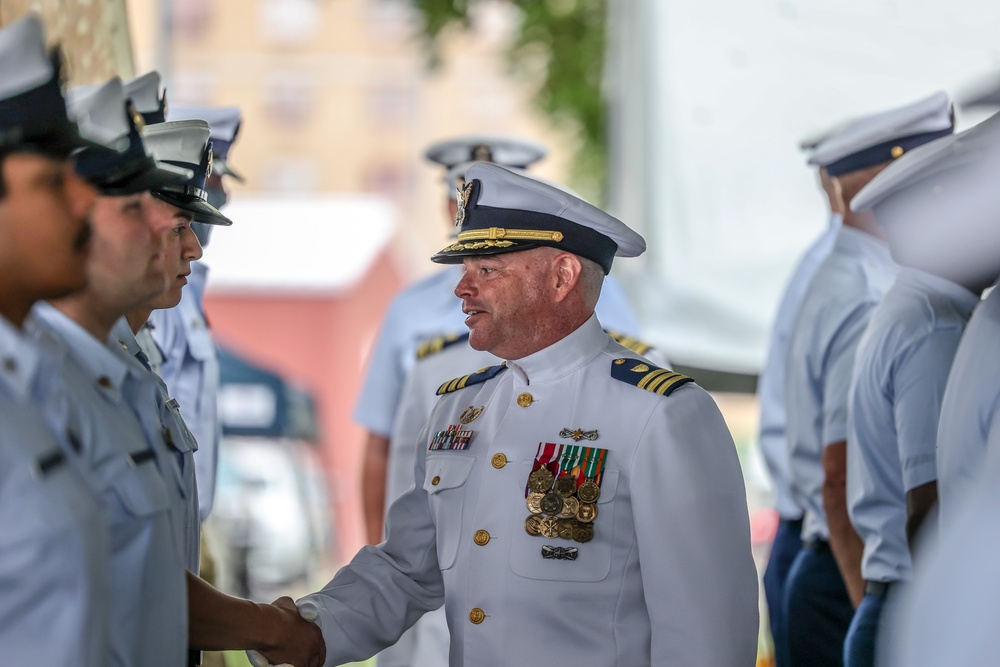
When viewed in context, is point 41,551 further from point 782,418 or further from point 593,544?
point 782,418

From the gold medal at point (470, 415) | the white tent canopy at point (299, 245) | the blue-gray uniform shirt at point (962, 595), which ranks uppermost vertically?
the blue-gray uniform shirt at point (962, 595)

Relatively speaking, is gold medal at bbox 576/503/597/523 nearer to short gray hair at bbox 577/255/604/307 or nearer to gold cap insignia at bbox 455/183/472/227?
short gray hair at bbox 577/255/604/307

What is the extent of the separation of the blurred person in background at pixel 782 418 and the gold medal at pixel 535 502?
1.96m

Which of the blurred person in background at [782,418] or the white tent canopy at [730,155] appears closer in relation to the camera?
the blurred person in background at [782,418]

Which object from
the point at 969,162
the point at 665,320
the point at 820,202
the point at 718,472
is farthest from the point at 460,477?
the point at 820,202

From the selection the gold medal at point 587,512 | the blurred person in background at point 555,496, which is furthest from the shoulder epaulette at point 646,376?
the gold medal at point 587,512

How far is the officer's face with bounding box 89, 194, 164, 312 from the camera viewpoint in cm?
184

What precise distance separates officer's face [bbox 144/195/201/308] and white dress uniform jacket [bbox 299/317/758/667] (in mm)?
648

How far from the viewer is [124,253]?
6.12ft

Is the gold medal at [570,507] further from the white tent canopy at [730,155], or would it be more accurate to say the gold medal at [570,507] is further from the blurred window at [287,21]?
the blurred window at [287,21]

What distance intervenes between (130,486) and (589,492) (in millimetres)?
910

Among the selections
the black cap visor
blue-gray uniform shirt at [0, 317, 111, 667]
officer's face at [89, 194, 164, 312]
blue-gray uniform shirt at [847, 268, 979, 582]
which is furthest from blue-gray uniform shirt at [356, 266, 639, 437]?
blue-gray uniform shirt at [0, 317, 111, 667]

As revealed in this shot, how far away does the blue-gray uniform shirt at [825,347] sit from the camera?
3.84 metres

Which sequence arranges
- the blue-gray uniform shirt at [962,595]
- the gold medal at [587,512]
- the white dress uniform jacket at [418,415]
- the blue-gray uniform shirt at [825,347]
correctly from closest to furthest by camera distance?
the blue-gray uniform shirt at [962,595] < the gold medal at [587,512] < the white dress uniform jacket at [418,415] < the blue-gray uniform shirt at [825,347]
